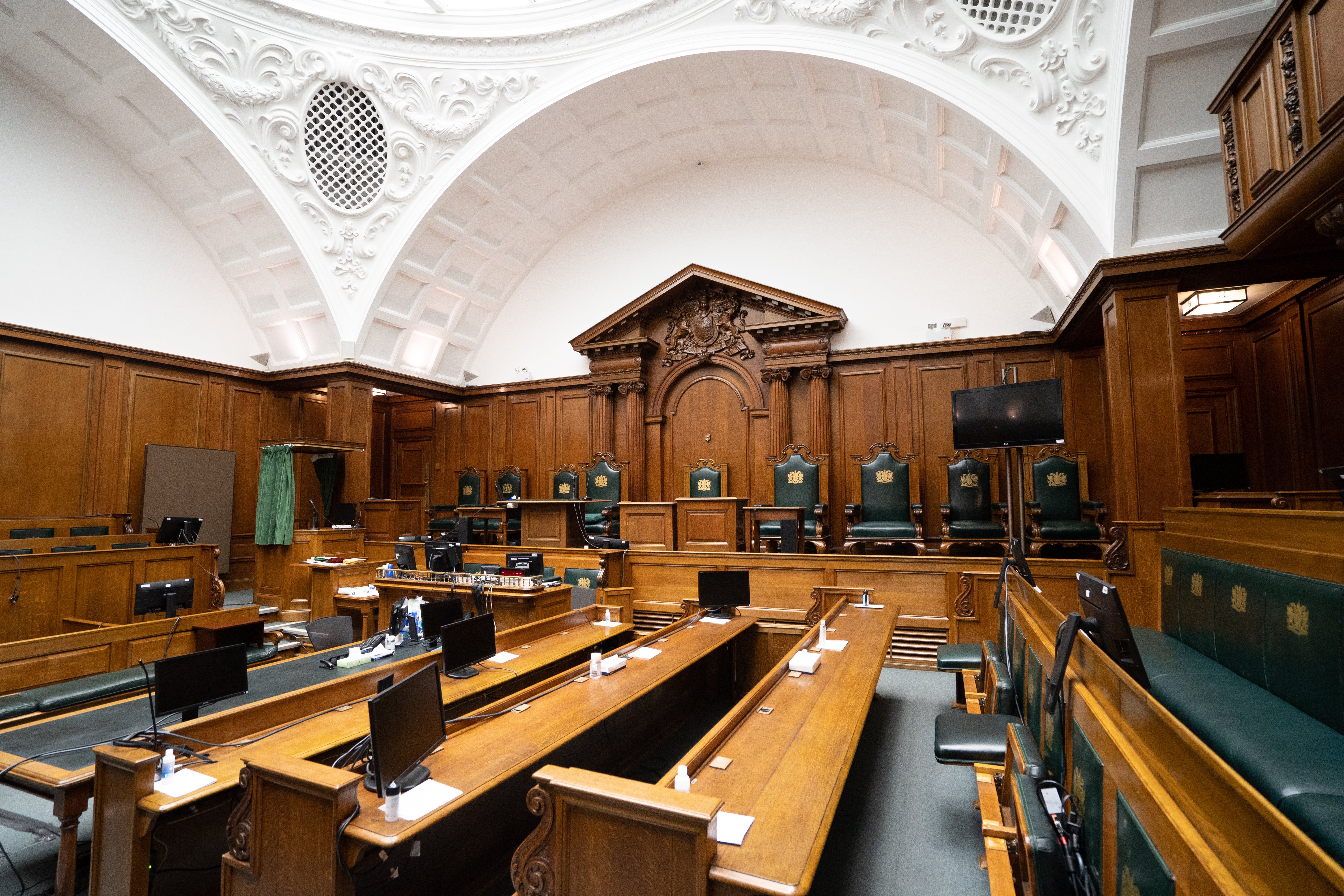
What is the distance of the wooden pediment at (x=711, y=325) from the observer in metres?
8.57

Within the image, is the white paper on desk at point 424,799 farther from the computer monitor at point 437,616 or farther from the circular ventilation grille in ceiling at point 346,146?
the circular ventilation grille in ceiling at point 346,146

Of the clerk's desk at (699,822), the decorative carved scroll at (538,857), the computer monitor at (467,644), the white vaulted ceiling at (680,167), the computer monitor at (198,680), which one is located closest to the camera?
the clerk's desk at (699,822)

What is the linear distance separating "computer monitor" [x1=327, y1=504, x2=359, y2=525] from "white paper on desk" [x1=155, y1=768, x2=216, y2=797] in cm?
742

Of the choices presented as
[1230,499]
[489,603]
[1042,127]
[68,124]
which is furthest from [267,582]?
[1230,499]

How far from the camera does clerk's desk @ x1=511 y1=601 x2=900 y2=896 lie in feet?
4.95

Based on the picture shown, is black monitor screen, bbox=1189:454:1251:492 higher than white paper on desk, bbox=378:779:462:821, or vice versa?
black monitor screen, bbox=1189:454:1251:492

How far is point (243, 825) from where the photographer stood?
1.93 m

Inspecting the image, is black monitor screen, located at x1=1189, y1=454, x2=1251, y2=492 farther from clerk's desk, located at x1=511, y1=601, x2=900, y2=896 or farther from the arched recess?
clerk's desk, located at x1=511, y1=601, x2=900, y2=896

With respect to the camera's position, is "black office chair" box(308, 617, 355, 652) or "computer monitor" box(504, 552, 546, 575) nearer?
"black office chair" box(308, 617, 355, 652)

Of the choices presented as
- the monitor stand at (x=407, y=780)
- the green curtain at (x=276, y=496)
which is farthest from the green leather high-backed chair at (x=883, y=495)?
the green curtain at (x=276, y=496)

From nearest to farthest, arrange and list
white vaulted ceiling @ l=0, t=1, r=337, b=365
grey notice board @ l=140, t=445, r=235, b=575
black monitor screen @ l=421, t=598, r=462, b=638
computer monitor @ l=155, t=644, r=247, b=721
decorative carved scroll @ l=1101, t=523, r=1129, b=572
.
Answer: computer monitor @ l=155, t=644, r=247, b=721 → black monitor screen @ l=421, t=598, r=462, b=638 → decorative carved scroll @ l=1101, t=523, r=1129, b=572 → white vaulted ceiling @ l=0, t=1, r=337, b=365 → grey notice board @ l=140, t=445, r=235, b=575

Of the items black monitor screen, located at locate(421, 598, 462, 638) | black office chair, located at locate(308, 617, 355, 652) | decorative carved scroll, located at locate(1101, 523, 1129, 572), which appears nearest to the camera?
black monitor screen, located at locate(421, 598, 462, 638)

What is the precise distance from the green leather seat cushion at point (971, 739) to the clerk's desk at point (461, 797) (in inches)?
48.4

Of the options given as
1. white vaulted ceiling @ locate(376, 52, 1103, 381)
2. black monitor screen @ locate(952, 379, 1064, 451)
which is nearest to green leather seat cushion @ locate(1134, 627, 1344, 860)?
black monitor screen @ locate(952, 379, 1064, 451)
